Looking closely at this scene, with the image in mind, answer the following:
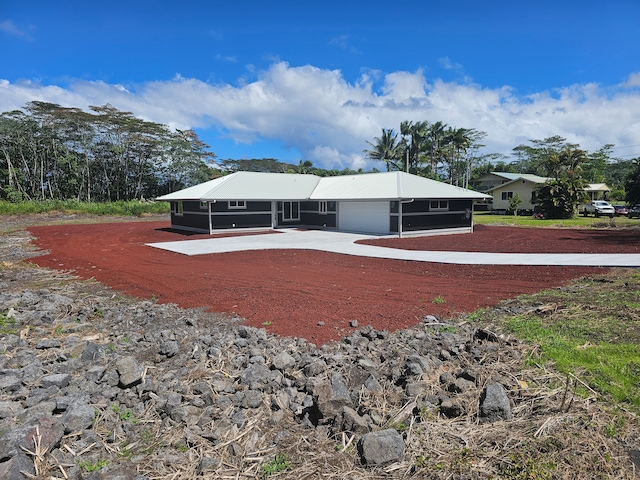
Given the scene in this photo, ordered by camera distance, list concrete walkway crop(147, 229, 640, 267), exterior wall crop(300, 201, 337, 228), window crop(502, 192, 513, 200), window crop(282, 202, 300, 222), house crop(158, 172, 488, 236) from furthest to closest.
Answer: window crop(502, 192, 513, 200) → window crop(282, 202, 300, 222) → exterior wall crop(300, 201, 337, 228) → house crop(158, 172, 488, 236) → concrete walkway crop(147, 229, 640, 267)

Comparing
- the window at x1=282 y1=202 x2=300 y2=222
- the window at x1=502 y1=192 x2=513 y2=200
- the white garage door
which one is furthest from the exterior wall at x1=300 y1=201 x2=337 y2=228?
the window at x1=502 y1=192 x2=513 y2=200

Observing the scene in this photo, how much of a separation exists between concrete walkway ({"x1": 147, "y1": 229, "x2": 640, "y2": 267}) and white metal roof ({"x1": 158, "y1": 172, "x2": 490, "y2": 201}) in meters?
3.56

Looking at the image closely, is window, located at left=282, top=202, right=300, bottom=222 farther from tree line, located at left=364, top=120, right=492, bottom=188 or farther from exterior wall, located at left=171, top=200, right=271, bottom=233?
tree line, located at left=364, top=120, right=492, bottom=188

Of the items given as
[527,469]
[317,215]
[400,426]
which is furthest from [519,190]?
[527,469]

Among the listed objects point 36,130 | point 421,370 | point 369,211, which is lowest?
point 421,370

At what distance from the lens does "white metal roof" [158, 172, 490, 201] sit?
893 inches

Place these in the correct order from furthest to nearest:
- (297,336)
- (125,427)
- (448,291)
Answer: (448,291), (297,336), (125,427)

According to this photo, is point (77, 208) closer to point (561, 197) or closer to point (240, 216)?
point (240, 216)

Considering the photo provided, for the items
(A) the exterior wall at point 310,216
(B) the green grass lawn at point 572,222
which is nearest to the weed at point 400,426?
(A) the exterior wall at point 310,216

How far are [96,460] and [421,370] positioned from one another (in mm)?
3283

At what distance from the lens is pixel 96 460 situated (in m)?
3.31

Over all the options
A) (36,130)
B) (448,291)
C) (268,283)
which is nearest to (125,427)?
(268,283)

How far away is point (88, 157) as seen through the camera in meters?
46.0

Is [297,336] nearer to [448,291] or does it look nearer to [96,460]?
[96,460]
